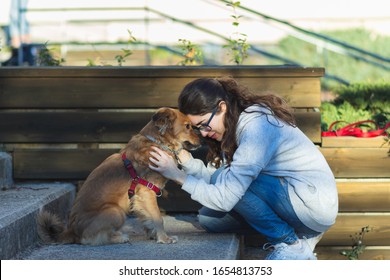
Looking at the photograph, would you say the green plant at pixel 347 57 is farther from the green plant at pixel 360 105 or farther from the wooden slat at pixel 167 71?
the wooden slat at pixel 167 71

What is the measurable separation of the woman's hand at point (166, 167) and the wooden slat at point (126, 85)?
1.15 m

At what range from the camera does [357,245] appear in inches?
216

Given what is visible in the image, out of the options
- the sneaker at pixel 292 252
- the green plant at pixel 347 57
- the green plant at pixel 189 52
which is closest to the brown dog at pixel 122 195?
the sneaker at pixel 292 252

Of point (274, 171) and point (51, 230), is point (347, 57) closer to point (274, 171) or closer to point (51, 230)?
point (274, 171)

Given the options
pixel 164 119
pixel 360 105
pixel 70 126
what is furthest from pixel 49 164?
pixel 360 105

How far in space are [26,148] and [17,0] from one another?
183 inches

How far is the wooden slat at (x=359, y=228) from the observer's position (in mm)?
5457

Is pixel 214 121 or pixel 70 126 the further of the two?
pixel 70 126

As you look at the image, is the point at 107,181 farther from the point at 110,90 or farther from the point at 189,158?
the point at 110,90

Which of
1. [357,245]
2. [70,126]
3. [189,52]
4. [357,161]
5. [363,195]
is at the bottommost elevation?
[357,245]

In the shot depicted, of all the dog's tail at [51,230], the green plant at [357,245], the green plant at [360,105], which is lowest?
the green plant at [357,245]

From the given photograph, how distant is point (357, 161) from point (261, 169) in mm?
1476

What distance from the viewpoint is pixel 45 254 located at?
13.9 feet

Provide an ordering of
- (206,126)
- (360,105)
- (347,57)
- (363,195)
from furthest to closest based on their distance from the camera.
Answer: (347,57)
(360,105)
(363,195)
(206,126)
